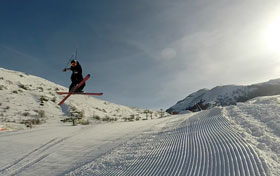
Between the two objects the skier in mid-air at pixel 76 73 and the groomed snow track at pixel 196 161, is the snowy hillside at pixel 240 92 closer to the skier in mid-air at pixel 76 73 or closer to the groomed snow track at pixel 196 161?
the skier in mid-air at pixel 76 73

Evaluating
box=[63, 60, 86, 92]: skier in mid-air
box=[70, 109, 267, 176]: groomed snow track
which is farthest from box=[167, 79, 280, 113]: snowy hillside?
box=[70, 109, 267, 176]: groomed snow track

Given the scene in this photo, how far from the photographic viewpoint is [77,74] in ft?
36.4

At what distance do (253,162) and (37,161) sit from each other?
5360 millimetres

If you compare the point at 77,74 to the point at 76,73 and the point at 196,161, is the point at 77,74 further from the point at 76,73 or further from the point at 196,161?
the point at 196,161

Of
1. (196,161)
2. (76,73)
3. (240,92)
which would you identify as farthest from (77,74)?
(240,92)

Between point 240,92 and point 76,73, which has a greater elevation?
point 240,92

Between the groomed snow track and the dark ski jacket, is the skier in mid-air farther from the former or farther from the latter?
the groomed snow track

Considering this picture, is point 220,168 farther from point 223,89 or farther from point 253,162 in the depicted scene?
point 223,89

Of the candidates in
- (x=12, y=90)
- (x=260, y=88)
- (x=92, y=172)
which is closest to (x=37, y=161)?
(x=92, y=172)

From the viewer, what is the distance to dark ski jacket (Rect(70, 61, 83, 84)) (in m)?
10.9

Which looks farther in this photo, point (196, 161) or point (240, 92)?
point (240, 92)

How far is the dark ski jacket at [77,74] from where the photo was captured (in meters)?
10.9

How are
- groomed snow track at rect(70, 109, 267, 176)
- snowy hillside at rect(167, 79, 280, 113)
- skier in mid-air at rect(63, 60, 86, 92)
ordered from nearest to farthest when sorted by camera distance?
groomed snow track at rect(70, 109, 267, 176) → skier in mid-air at rect(63, 60, 86, 92) → snowy hillside at rect(167, 79, 280, 113)

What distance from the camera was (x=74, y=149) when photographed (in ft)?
22.0
